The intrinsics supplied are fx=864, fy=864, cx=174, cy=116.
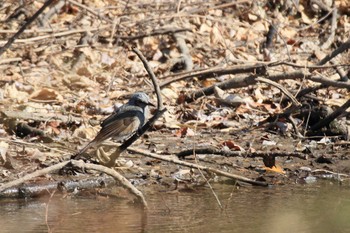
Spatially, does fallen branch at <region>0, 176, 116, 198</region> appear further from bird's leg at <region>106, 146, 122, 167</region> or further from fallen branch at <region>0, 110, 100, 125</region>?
fallen branch at <region>0, 110, 100, 125</region>

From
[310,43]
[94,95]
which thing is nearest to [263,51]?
[310,43]

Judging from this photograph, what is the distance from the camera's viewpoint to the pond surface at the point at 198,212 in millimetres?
5941

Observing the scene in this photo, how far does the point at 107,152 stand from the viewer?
7.57 meters

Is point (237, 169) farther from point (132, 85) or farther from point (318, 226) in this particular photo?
point (132, 85)

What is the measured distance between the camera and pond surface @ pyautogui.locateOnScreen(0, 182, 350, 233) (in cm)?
594

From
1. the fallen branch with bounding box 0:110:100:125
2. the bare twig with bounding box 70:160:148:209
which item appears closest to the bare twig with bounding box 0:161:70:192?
the bare twig with bounding box 70:160:148:209

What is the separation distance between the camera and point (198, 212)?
6.42m

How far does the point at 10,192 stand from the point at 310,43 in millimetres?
6012

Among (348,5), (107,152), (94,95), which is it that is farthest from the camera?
(348,5)

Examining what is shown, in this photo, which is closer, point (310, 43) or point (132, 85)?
point (132, 85)

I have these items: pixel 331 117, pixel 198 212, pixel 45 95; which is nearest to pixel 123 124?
pixel 198 212

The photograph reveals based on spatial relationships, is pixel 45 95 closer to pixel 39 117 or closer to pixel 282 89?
pixel 39 117

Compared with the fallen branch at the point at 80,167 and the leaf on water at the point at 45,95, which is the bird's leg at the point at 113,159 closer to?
the fallen branch at the point at 80,167

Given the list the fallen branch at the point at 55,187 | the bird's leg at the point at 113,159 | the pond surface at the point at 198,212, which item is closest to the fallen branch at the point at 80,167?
the pond surface at the point at 198,212
